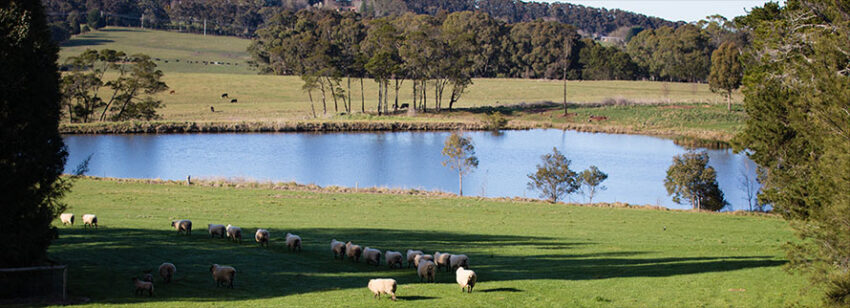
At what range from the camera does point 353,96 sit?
108 m

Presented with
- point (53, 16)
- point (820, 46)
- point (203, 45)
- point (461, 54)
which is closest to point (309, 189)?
point (820, 46)

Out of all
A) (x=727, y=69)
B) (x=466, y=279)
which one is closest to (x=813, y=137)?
(x=466, y=279)

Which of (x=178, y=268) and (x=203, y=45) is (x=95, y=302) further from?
(x=203, y=45)

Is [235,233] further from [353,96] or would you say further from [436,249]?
[353,96]

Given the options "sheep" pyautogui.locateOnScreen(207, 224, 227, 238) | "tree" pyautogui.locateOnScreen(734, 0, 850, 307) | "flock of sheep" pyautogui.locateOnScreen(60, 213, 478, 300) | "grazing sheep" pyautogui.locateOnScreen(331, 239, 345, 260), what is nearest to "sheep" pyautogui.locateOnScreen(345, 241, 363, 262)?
"flock of sheep" pyautogui.locateOnScreen(60, 213, 478, 300)

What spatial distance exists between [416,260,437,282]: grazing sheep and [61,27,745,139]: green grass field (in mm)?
61216

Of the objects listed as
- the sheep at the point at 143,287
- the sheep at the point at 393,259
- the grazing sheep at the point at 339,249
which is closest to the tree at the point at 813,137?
the sheep at the point at 393,259

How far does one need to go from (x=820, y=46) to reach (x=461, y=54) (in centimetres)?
8075

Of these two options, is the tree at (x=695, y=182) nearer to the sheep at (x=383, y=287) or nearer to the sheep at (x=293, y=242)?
the sheep at (x=293, y=242)

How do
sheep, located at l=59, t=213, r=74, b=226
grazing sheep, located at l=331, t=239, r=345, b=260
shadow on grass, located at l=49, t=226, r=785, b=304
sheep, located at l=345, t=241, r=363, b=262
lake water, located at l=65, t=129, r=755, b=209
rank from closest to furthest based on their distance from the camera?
shadow on grass, located at l=49, t=226, r=785, b=304 → sheep, located at l=345, t=241, r=363, b=262 → grazing sheep, located at l=331, t=239, r=345, b=260 → sheep, located at l=59, t=213, r=74, b=226 → lake water, located at l=65, t=129, r=755, b=209

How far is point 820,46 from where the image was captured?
14.3 metres

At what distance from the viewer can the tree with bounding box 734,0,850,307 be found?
12.9m

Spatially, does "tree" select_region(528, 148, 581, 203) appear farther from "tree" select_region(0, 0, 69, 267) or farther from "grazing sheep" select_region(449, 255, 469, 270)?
"tree" select_region(0, 0, 69, 267)

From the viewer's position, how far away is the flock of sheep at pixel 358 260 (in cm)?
1466
